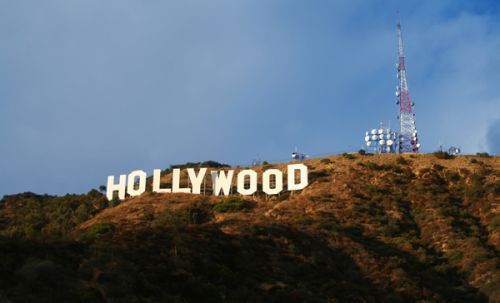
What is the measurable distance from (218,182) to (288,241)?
67.5 ft

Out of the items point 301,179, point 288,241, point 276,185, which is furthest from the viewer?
point 276,185

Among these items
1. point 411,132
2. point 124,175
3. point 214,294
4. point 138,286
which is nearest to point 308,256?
point 214,294

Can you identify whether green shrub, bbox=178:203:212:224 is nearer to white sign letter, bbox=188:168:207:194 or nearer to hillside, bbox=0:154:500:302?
hillside, bbox=0:154:500:302

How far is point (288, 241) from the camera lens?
2313 inches

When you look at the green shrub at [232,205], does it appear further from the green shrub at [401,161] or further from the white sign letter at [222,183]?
the green shrub at [401,161]

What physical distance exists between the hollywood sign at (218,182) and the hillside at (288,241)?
1409mm

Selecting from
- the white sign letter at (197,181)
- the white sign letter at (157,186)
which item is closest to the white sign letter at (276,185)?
the white sign letter at (197,181)

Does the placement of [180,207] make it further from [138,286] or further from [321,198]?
[138,286]

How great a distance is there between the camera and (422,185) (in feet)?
258

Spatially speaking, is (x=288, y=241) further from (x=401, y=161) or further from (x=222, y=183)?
(x=401, y=161)

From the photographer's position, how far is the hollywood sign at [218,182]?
75875mm

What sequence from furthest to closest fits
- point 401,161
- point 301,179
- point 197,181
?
1. point 401,161
2. point 197,181
3. point 301,179

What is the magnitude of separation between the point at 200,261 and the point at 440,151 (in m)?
52.3

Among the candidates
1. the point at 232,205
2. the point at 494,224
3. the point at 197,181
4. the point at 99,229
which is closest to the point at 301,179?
the point at 232,205
